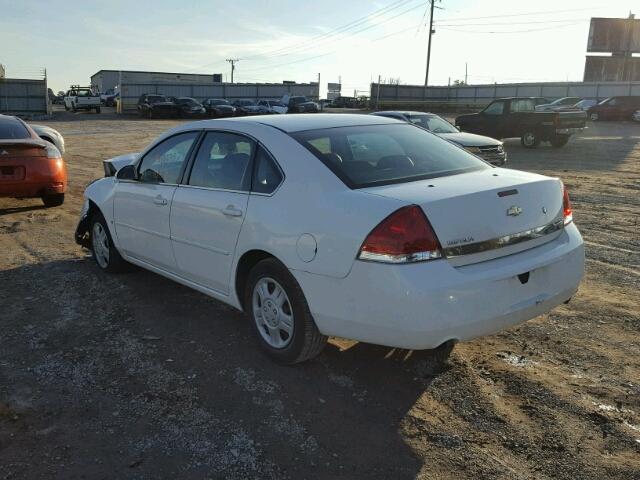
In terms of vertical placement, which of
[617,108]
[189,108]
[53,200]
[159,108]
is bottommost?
[53,200]

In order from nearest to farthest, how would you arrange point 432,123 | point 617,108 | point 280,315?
point 280,315 → point 432,123 → point 617,108

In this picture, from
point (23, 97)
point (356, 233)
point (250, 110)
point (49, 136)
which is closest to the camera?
point (356, 233)

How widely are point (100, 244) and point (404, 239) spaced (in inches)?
156

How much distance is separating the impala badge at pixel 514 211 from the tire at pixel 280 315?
1.31 meters

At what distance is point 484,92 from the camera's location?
5428cm

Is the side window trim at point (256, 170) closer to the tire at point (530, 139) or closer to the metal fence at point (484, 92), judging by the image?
the tire at point (530, 139)

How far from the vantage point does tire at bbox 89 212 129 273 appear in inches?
228

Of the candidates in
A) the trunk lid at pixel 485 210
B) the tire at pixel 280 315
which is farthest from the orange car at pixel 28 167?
the trunk lid at pixel 485 210

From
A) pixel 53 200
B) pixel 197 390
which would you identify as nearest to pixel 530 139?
pixel 53 200

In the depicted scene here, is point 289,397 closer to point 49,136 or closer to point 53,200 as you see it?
point 53,200

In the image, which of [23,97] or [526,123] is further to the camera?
[23,97]

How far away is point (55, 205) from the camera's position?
9555 millimetres

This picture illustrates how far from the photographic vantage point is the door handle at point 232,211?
395 centimetres

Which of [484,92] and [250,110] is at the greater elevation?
[484,92]
